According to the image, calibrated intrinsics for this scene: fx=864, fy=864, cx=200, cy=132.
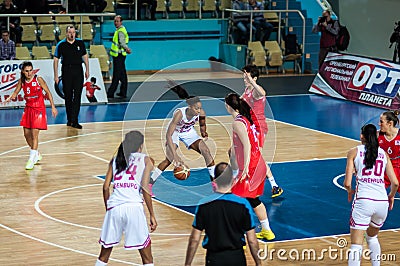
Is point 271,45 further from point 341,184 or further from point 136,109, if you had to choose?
point 341,184

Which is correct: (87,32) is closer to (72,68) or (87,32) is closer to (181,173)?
(72,68)

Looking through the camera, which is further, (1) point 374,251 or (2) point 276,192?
(2) point 276,192

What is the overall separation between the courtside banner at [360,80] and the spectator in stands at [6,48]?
8814 millimetres

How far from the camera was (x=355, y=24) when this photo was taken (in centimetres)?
Result: 3259

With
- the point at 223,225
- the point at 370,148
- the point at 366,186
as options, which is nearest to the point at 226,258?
the point at 223,225

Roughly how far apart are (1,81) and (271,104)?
7.24 m

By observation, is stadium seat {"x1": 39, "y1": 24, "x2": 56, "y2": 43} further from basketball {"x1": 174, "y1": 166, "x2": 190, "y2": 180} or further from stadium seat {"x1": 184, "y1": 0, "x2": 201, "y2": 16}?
basketball {"x1": 174, "y1": 166, "x2": 190, "y2": 180}

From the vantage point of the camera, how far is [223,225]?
7.66 m

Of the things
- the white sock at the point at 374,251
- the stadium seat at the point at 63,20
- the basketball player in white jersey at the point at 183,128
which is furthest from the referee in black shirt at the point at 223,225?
the stadium seat at the point at 63,20

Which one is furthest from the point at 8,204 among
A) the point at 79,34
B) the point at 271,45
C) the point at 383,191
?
the point at 271,45

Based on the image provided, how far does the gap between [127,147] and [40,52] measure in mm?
18296

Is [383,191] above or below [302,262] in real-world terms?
above

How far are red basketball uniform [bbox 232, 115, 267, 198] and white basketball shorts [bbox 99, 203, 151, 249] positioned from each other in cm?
195

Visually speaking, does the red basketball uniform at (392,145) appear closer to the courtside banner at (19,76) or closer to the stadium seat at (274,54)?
the courtside banner at (19,76)
